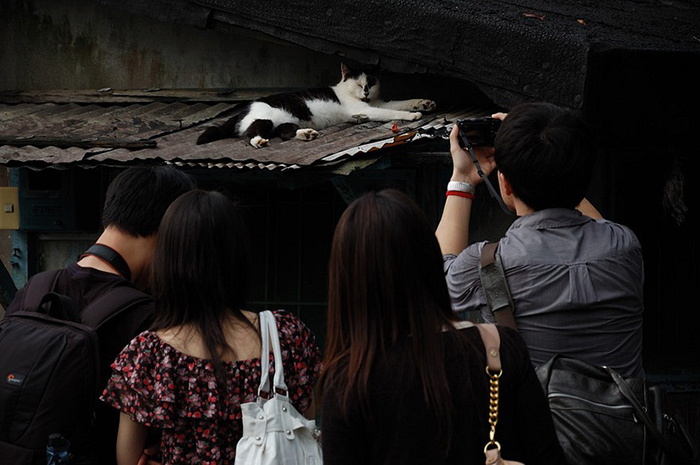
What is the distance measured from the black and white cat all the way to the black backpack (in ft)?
9.10

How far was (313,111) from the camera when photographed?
589cm

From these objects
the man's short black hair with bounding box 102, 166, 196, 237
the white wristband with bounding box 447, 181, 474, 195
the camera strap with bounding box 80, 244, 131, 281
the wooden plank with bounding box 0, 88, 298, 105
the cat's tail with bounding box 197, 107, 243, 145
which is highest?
the wooden plank with bounding box 0, 88, 298, 105

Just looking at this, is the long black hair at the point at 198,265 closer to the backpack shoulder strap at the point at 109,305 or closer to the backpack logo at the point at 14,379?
the backpack shoulder strap at the point at 109,305

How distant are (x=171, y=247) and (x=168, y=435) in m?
0.56

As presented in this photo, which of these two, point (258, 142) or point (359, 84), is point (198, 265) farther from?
point (359, 84)

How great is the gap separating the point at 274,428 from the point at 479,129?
1.23 metres

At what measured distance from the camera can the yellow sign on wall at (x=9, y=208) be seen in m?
6.04

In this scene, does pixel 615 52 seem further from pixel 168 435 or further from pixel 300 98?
pixel 168 435

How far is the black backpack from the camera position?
2623mm

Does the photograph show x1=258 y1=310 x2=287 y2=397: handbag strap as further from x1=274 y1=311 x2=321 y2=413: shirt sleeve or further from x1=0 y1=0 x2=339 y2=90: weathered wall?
x1=0 y1=0 x2=339 y2=90: weathered wall

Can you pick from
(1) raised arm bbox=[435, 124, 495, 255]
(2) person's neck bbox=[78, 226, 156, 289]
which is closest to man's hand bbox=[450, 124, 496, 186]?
(1) raised arm bbox=[435, 124, 495, 255]

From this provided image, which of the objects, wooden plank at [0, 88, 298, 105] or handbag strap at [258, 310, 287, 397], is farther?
wooden plank at [0, 88, 298, 105]

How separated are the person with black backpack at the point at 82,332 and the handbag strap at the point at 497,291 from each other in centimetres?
111

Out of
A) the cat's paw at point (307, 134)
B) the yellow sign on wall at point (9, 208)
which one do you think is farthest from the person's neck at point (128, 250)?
the yellow sign on wall at point (9, 208)
